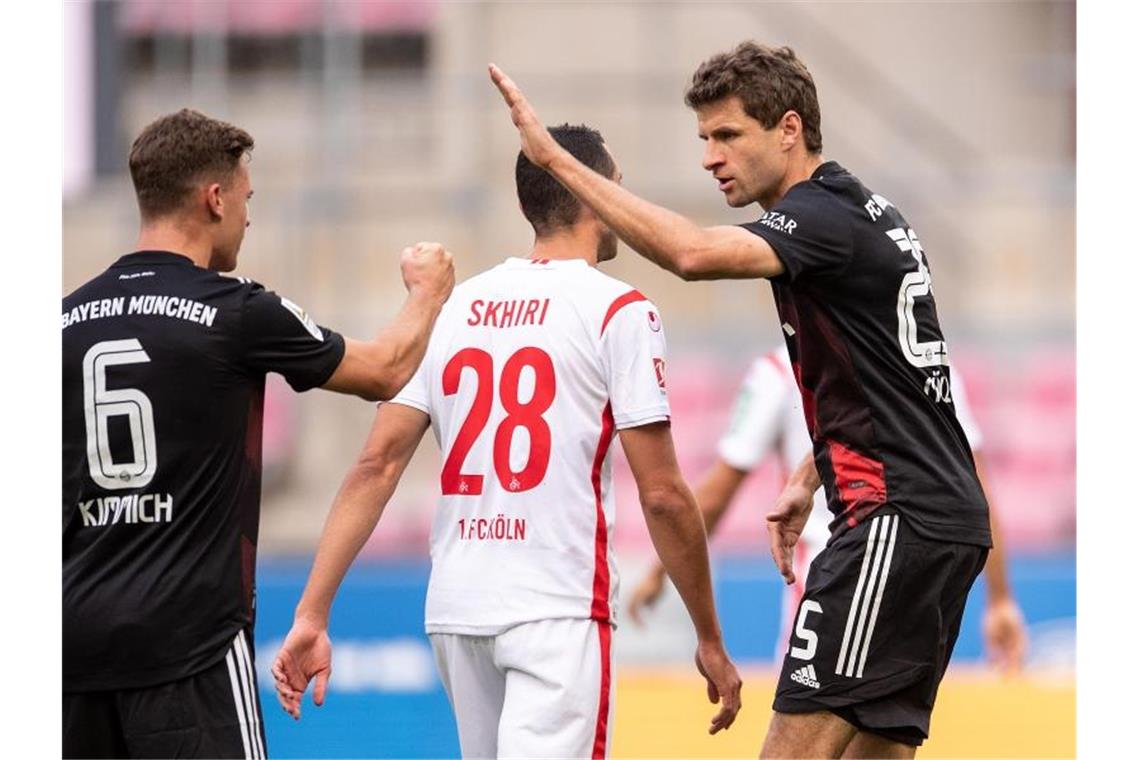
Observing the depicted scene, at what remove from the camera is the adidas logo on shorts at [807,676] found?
175 inches

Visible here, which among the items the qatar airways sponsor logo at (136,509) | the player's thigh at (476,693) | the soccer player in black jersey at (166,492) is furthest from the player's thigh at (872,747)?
the qatar airways sponsor logo at (136,509)

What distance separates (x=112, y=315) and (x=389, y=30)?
12.7 m

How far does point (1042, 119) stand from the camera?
16.5 metres

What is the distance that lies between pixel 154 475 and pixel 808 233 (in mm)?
1707

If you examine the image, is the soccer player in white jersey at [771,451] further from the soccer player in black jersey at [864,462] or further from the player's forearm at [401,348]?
the player's forearm at [401,348]

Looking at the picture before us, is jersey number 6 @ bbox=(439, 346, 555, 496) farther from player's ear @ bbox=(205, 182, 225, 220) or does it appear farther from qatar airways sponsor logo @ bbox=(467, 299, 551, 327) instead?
player's ear @ bbox=(205, 182, 225, 220)

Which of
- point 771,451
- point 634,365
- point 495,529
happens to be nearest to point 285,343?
point 495,529

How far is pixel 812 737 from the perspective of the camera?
14.5ft

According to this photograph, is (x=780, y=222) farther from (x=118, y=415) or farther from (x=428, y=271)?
(x=118, y=415)

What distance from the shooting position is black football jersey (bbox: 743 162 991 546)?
4477mm

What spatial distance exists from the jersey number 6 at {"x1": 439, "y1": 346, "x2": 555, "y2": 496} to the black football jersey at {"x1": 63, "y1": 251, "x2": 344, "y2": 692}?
0.65 meters

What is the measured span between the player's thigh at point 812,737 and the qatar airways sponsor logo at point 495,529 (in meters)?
0.86

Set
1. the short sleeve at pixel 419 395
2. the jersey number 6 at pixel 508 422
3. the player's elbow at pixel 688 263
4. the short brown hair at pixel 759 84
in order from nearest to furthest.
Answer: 1. the player's elbow at pixel 688 263
2. the short brown hair at pixel 759 84
3. the jersey number 6 at pixel 508 422
4. the short sleeve at pixel 419 395
